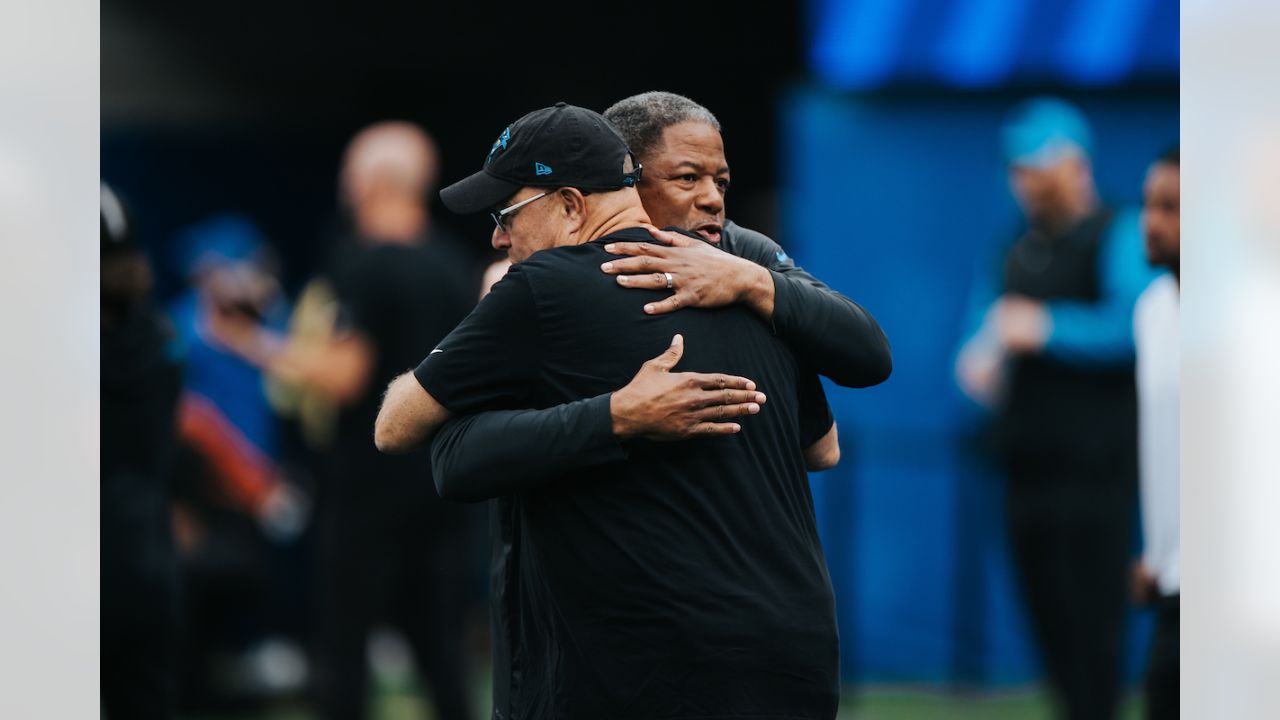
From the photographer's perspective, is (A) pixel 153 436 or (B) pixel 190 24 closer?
(A) pixel 153 436

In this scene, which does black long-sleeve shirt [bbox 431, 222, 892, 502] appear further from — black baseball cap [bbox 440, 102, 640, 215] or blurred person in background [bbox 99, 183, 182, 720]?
blurred person in background [bbox 99, 183, 182, 720]

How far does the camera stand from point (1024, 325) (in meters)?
5.60

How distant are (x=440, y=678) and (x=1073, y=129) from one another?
3.24 metres

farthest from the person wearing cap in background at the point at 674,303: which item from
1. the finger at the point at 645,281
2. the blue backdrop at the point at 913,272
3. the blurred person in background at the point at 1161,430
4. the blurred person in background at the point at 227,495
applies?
the blue backdrop at the point at 913,272

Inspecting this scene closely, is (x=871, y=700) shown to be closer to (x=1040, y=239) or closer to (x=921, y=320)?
(x=921, y=320)

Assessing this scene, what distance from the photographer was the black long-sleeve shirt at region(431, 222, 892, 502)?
2650 mm

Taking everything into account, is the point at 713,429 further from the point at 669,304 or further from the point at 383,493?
the point at 383,493

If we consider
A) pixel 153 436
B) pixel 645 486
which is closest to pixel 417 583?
pixel 153 436

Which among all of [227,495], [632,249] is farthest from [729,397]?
[227,495]

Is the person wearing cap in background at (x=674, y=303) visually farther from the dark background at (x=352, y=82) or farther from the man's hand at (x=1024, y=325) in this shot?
the dark background at (x=352, y=82)

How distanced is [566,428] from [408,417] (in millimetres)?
304

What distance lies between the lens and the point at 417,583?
542 cm
